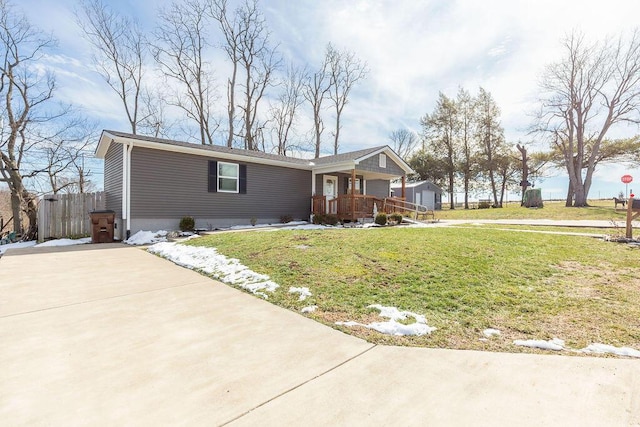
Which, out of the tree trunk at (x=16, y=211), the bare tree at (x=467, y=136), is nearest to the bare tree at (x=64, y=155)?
the tree trunk at (x=16, y=211)

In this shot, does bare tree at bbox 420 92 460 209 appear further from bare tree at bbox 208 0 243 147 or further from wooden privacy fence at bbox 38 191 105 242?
wooden privacy fence at bbox 38 191 105 242

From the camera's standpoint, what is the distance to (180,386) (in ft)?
6.47

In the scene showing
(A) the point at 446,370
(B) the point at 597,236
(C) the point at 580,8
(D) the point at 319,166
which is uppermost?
(C) the point at 580,8

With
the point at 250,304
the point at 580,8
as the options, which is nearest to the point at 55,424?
the point at 250,304

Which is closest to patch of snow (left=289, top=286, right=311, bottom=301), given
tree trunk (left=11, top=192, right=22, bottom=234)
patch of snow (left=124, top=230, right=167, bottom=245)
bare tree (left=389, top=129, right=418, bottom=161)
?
patch of snow (left=124, top=230, right=167, bottom=245)

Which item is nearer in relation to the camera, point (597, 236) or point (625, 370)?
point (625, 370)

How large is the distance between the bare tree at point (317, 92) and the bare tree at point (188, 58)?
27.2ft

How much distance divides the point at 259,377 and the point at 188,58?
78.4 feet

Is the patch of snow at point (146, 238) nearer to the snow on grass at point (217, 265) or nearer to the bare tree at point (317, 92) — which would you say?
the snow on grass at point (217, 265)

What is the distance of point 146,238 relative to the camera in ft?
30.3

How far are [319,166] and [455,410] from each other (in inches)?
498

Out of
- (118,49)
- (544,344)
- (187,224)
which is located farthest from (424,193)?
(544,344)

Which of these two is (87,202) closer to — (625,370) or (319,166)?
(319,166)

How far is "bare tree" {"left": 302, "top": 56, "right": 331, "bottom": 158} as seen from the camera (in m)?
25.3
